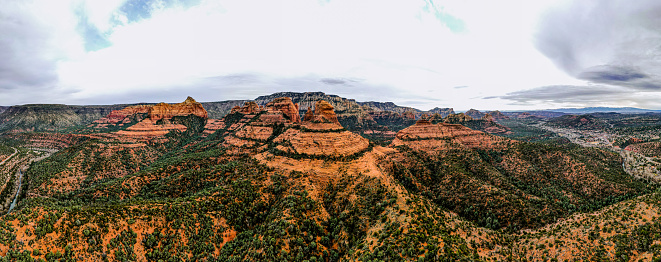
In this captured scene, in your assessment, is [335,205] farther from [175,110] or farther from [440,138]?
[175,110]

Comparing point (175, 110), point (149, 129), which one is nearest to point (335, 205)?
point (149, 129)

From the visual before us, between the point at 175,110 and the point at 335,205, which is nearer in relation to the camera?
the point at 335,205

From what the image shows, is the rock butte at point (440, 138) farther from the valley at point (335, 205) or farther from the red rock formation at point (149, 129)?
the red rock formation at point (149, 129)

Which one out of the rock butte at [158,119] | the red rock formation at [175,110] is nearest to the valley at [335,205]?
the rock butte at [158,119]

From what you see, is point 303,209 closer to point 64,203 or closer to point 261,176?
point 261,176

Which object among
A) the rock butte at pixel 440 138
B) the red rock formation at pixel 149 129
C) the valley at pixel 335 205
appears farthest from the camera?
the red rock formation at pixel 149 129

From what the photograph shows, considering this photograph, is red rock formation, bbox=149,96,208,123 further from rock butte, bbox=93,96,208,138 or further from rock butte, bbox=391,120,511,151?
rock butte, bbox=391,120,511,151

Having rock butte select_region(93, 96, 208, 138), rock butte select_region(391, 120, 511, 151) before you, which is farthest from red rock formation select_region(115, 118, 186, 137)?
rock butte select_region(391, 120, 511, 151)
